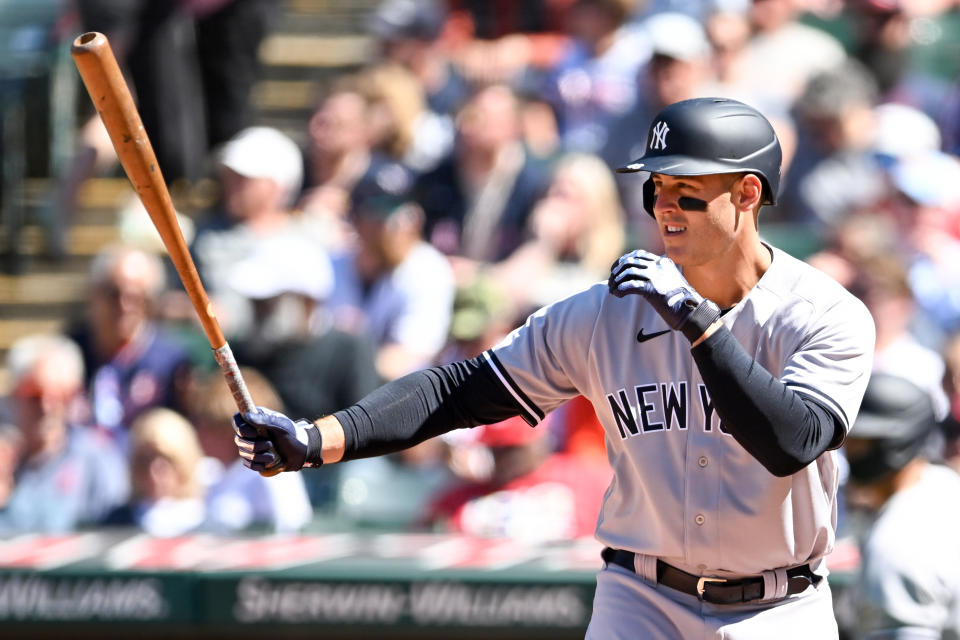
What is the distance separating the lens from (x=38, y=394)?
6.18 meters

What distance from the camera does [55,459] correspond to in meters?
5.94

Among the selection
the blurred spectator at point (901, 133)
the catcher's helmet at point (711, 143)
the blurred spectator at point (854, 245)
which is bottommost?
the blurred spectator at point (854, 245)

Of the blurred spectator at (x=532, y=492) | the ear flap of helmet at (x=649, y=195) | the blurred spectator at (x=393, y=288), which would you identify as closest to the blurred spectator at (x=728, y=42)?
the blurred spectator at (x=393, y=288)

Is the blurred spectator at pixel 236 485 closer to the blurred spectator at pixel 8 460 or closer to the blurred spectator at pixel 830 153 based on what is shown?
the blurred spectator at pixel 8 460

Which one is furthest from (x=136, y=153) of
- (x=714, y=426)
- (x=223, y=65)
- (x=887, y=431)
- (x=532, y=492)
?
(x=223, y=65)

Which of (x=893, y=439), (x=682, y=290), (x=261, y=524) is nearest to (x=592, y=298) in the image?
(x=682, y=290)

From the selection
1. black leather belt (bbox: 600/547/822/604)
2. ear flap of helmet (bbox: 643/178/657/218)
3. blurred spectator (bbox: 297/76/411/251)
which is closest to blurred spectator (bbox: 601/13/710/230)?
blurred spectator (bbox: 297/76/411/251)

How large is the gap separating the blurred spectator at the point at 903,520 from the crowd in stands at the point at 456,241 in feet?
3.60

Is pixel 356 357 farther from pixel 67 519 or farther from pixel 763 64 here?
pixel 763 64

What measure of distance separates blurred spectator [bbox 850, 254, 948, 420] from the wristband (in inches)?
113

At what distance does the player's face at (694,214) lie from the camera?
293 centimetres

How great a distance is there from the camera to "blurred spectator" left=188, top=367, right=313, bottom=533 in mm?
5516

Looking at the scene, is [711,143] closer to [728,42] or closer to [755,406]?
[755,406]

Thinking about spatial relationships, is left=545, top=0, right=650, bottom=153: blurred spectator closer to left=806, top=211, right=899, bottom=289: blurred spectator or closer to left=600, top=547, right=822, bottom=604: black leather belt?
left=806, top=211, right=899, bottom=289: blurred spectator
